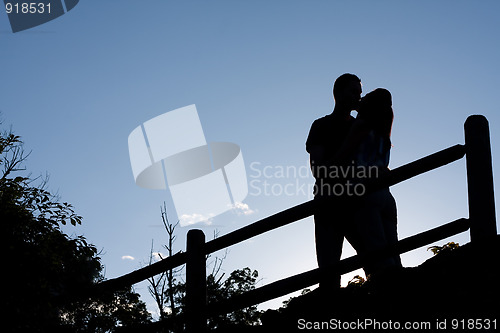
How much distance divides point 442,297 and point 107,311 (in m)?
5.19

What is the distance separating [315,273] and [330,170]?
0.97 meters

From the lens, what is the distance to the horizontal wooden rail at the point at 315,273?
4.32m

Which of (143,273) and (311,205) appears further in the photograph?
(143,273)

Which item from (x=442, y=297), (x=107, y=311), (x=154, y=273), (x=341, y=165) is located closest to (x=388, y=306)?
(x=442, y=297)

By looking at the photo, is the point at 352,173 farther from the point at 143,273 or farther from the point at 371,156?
the point at 143,273

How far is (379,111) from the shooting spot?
4359 mm

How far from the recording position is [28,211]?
7.63 metres

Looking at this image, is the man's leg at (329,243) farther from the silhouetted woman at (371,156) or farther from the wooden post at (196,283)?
the wooden post at (196,283)

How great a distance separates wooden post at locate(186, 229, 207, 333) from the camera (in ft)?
17.9

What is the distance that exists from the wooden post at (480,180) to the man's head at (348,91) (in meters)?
1.00

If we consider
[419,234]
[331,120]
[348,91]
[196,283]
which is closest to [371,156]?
[331,120]

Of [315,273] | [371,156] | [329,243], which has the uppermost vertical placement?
[371,156]

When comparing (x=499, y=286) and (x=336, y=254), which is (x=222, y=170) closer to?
(x=336, y=254)

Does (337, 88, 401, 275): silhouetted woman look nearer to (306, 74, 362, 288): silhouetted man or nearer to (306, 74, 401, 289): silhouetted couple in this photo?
(306, 74, 401, 289): silhouetted couple
